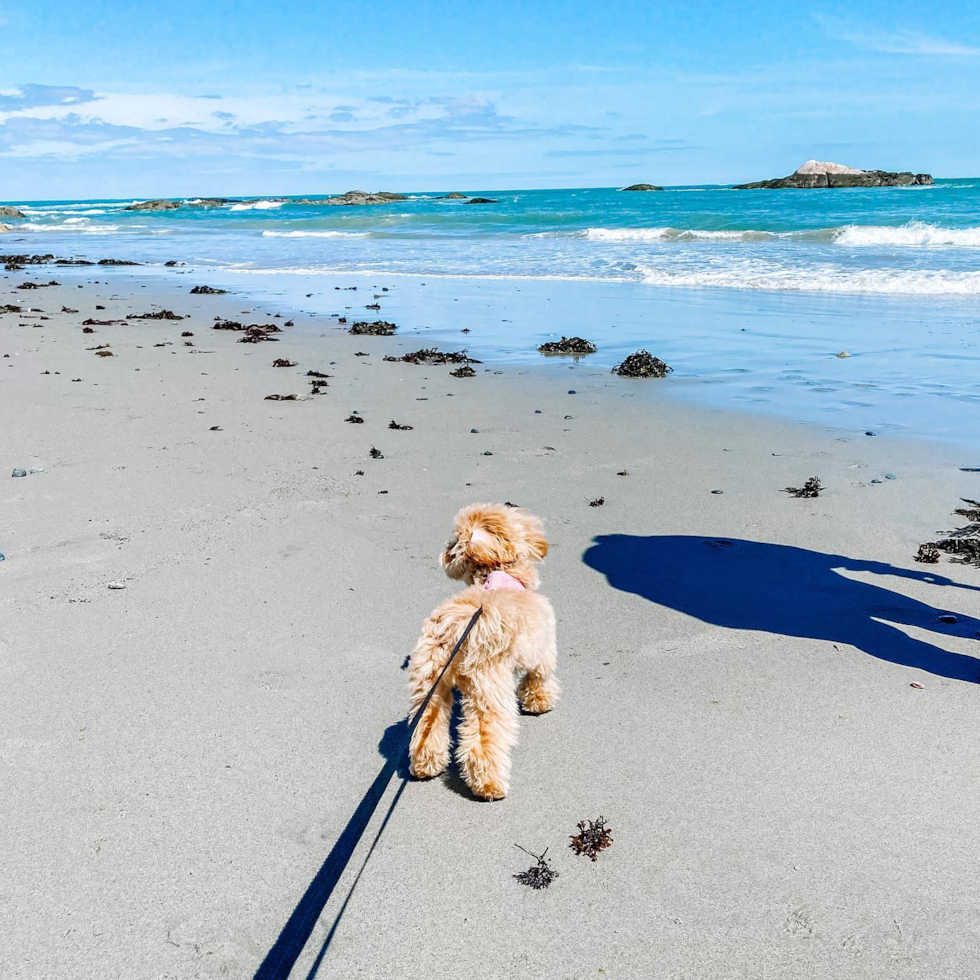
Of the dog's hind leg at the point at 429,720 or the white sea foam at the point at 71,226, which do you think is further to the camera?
the white sea foam at the point at 71,226

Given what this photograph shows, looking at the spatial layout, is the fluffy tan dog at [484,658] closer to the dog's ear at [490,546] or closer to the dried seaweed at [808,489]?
the dog's ear at [490,546]

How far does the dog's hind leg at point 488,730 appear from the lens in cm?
283

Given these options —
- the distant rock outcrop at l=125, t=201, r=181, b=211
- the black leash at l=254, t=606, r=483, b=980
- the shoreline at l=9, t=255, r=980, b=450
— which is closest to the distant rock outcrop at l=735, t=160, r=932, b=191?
the distant rock outcrop at l=125, t=201, r=181, b=211

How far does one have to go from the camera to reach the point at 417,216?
50.4 meters

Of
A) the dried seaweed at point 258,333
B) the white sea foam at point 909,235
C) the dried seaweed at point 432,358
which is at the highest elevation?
the white sea foam at point 909,235

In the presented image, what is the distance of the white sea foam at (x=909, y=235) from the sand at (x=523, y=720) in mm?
22509

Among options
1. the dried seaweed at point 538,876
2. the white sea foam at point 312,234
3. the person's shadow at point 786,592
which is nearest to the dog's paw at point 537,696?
the dried seaweed at point 538,876

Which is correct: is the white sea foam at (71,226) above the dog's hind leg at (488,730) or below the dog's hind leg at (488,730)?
above

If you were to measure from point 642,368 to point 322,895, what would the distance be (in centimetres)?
766

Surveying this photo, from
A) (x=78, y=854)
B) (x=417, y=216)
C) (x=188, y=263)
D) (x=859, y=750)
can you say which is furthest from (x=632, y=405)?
(x=417, y=216)

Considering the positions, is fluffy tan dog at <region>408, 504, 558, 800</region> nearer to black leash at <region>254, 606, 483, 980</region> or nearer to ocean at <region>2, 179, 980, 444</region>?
black leash at <region>254, 606, 483, 980</region>

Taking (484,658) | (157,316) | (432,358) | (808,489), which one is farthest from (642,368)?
(157,316)

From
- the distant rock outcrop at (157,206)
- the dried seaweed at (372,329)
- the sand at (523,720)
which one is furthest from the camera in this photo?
the distant rock outcrop at (157,206)

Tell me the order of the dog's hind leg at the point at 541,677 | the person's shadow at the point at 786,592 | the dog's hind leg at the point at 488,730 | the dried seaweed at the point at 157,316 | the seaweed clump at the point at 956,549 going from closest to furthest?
1. the dog's hind leg at the point at 488,730
2. the dog's hind leg at the point at 541,677
3. the person's shadow at the point at 786,592
4. the seaweed clump at the point at 956,549
5. the dried seaweed at the point at 157,316
